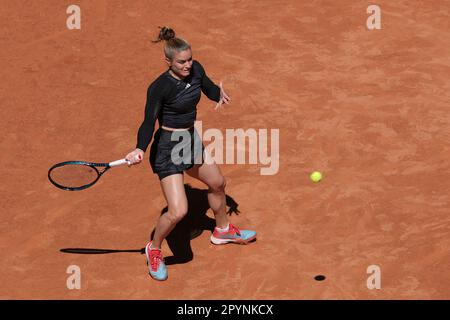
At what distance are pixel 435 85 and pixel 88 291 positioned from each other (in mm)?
6707

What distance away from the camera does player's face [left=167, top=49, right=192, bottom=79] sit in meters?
8.69

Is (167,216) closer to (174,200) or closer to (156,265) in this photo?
(174,200)

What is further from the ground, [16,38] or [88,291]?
[16,38]

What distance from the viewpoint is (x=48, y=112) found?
12.8 metres

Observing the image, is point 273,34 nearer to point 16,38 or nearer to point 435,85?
point 435,85

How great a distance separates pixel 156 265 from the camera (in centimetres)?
952

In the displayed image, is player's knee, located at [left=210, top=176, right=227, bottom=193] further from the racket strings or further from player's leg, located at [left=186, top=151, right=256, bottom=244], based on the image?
the racket strings

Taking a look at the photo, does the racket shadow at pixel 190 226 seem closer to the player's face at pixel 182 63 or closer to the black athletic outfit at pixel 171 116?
the black athletic outfit at pixel 171 116

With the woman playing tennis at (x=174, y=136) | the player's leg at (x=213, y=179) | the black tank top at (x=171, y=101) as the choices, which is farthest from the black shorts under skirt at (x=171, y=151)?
the player's leg at (x=213, y=179)

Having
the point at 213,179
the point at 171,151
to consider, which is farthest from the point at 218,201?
the point at 171,151

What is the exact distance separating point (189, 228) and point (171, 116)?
1.93 meters

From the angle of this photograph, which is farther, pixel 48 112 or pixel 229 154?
pixel 48 112

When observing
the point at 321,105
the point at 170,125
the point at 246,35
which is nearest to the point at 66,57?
the point at 246,35

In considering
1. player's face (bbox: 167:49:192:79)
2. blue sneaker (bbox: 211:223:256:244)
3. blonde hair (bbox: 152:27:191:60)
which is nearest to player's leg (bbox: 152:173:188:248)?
blue sneaker (bbox: 211:223:256:244)
